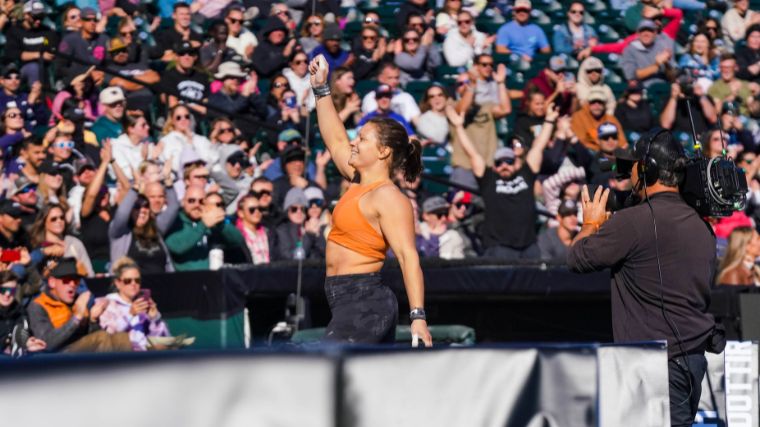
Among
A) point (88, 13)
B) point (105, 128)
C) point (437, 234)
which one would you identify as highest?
point (88, 13)

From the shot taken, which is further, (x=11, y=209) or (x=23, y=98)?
(x=23, y=98)

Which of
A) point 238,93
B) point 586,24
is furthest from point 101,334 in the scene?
point 586,24

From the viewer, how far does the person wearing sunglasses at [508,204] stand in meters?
12.3

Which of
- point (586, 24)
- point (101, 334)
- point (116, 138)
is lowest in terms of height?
point (101, 334)

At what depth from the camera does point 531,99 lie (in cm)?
1405

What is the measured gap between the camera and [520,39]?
15.6 meters

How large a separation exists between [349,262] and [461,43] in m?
9.44

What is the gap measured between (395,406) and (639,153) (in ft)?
9.79

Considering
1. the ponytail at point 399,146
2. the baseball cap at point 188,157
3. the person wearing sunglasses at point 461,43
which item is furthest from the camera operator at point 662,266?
the person wearing sunglasses at point 461,43

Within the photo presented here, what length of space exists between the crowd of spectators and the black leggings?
4.45 m

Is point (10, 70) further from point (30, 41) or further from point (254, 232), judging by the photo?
point (254, 232)

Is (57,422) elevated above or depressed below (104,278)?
above

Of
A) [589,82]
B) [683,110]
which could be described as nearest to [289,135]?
[589,82]

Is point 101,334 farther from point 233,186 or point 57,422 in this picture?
point 57,422
